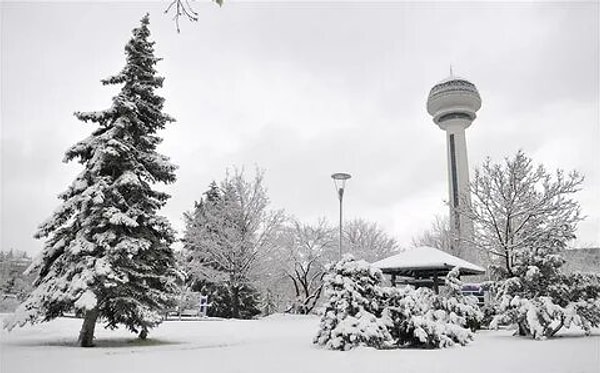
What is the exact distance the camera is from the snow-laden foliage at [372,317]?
10.9 m

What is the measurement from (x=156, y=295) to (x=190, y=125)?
7.27 meters

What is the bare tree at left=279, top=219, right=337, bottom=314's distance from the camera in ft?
92.2

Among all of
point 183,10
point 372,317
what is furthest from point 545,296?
point 183,10

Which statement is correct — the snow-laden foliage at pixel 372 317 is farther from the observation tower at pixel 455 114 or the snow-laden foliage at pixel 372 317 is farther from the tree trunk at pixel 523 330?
the observation tower at pixel 455 114

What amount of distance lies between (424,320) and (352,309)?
5.89 feet

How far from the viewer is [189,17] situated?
3770 mm

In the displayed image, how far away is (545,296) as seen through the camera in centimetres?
1345

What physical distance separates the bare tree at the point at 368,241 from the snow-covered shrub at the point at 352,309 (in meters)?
26.3

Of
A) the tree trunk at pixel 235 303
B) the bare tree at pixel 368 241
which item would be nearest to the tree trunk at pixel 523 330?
the tree trunk at pixel 235 303

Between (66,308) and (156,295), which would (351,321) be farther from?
(66,308)

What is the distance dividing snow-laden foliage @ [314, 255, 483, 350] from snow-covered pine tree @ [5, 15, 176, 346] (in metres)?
4.22

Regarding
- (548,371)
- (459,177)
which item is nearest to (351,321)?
(548,371)

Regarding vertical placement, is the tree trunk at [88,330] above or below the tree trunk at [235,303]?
below

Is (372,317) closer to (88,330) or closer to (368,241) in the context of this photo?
(88,330)
